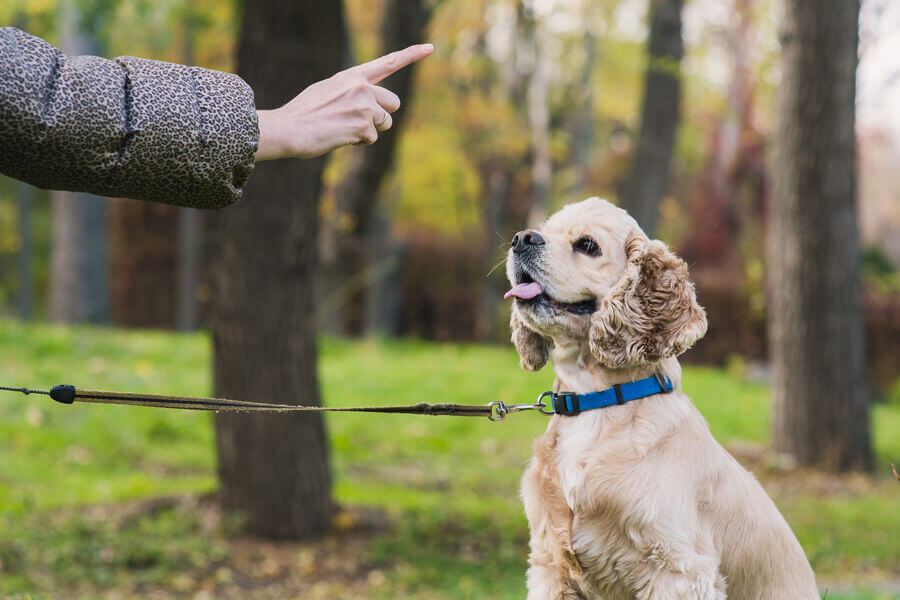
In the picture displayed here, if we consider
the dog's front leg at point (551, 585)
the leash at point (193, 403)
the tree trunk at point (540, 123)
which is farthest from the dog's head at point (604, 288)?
the tree trunk at point (540, 123)

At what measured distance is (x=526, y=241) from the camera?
3.14 meters

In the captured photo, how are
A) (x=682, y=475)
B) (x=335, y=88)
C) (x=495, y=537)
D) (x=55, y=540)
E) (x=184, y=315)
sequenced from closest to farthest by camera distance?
(x=335, y=88) < (x=682, y=475) < (x=55, y=540) < (x=495, y=537) < (x=184, y=315)

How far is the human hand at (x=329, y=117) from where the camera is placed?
2449 millimetres

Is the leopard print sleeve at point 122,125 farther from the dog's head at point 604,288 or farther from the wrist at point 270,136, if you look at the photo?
the dog's head at point 604,288

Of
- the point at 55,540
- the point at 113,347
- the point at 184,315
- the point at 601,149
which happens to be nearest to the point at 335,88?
the point at 55,540

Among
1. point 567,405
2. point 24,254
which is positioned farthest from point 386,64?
point 24,254

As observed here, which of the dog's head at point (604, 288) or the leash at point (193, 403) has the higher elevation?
the dog's head at point (604, 288)

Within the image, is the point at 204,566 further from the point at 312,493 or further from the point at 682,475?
the point at 682,475

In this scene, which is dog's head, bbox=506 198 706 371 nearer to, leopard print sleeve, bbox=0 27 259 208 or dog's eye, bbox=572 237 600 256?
dog's eye, bbox=572 237 600 256

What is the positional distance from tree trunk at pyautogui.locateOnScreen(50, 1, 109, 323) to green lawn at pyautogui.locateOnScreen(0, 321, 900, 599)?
372 centimetres

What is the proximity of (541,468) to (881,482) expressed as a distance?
734 centimetres

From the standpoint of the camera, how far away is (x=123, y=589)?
18.2ft

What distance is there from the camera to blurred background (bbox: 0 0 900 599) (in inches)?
240

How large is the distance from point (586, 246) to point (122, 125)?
5.41ft
